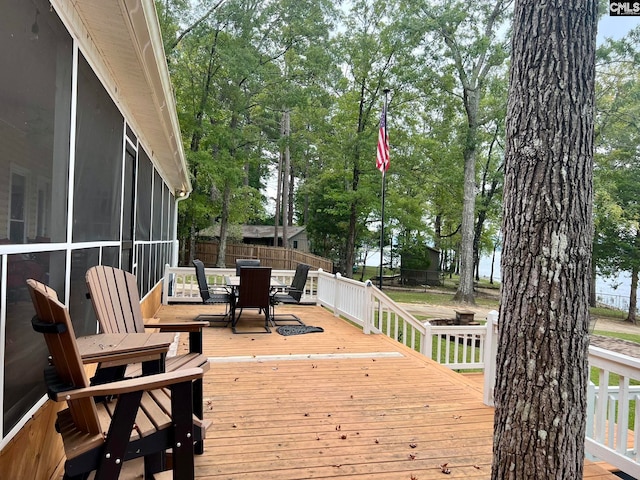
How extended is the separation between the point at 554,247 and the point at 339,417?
7.30 ft

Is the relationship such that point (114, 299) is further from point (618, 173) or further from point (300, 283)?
point (618, 173)

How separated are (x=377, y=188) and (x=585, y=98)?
1659cm

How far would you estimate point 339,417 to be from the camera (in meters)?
3.18

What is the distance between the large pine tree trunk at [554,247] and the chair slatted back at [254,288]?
4.92 metres

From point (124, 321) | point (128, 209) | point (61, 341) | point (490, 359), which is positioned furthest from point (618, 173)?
point (61, 341)

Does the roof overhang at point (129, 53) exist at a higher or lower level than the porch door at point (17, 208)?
higher

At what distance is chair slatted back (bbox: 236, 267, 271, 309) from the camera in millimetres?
6273

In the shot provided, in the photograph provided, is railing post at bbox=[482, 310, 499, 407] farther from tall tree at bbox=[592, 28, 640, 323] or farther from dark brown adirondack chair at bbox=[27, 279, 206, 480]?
tall tree at bbox=[592, 28, 640, 323]

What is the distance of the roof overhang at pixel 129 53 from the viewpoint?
2.33m

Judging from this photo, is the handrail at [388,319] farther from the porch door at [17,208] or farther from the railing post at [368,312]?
the porch door at [17,208]

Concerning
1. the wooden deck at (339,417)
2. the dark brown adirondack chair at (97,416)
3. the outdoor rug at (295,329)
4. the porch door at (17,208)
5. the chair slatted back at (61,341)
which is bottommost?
the outdoor rug at (295,329)

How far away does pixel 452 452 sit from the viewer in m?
2.68

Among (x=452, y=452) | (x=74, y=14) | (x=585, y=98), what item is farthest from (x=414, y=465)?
(x=74, y=14)

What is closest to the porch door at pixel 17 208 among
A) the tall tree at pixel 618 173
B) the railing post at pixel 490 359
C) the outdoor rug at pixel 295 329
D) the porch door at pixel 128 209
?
the porch door at pixel 128 209
